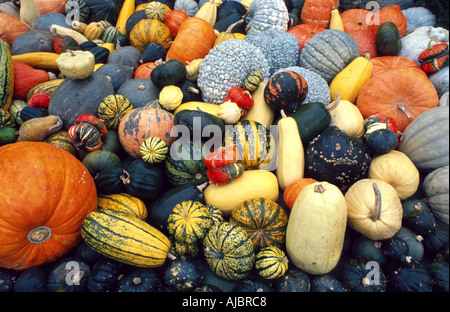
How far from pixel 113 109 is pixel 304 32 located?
9.96ft

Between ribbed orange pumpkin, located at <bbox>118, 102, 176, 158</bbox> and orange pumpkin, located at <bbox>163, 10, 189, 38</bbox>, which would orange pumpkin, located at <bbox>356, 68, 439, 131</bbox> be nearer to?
ribbed orange pumpkin, located at <bbox>118, 102, 176, 158</bbox>

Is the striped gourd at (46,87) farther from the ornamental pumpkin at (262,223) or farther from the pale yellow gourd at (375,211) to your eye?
the pale yellow gourd at (375,211)

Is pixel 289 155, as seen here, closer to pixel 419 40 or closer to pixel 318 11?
pixel 419 40

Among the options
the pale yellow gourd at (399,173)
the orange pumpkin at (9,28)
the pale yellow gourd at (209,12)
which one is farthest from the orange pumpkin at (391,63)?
the orange pumpkin at (9,28)

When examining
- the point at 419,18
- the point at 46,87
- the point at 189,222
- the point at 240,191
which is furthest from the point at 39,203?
the point at 419,18

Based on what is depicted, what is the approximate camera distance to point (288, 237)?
2359 mm

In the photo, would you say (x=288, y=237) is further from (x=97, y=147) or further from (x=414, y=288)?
(x=97, y=147)

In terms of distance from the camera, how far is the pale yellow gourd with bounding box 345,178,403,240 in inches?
90.6

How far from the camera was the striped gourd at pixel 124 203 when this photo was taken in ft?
8.78

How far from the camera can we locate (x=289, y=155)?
117 inches

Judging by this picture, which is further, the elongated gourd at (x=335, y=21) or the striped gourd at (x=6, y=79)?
the elongated gourd at (x=335, y=21)

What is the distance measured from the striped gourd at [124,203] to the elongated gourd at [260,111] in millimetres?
1565

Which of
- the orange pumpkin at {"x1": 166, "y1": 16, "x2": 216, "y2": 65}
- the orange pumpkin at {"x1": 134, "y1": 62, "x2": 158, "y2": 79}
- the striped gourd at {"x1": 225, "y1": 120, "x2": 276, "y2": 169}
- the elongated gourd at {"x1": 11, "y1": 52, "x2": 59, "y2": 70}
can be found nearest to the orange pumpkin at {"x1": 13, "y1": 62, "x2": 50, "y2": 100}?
the elongated gourd at {"x1": 11, "y1": 52, "x2": 59, "y2": 70}
